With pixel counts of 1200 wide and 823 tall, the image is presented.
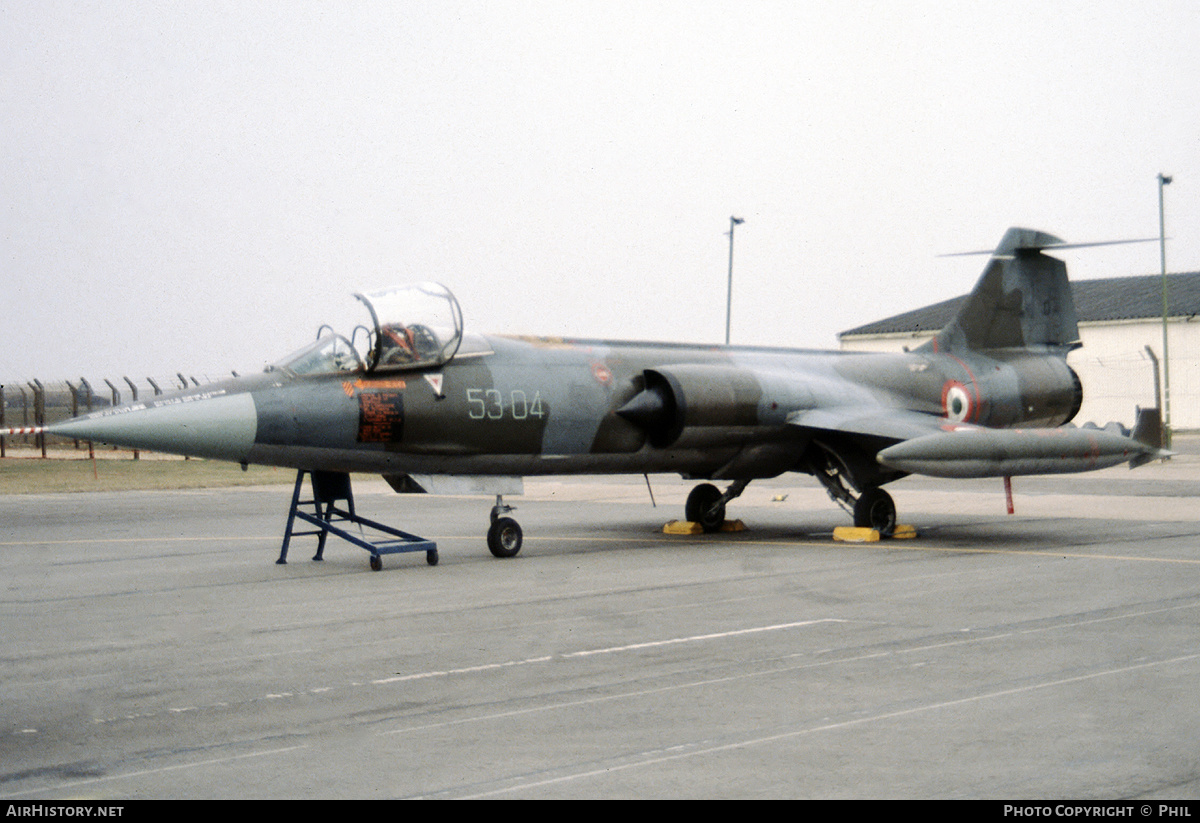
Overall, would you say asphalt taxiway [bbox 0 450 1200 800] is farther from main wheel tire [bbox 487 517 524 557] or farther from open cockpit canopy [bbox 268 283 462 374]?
open cockpit canopy [bbox 268 283 462 374]

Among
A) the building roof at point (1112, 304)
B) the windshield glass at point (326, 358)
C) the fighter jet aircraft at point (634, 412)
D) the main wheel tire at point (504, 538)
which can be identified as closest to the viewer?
the fighter jet aircraft at point (634, 412)

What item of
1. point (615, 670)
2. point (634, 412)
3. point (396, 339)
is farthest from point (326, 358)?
point (615, 670)

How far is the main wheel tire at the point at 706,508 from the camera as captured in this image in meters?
17.8

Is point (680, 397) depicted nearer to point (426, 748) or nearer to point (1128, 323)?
point (426, 748)

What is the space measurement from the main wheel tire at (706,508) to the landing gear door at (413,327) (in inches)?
199

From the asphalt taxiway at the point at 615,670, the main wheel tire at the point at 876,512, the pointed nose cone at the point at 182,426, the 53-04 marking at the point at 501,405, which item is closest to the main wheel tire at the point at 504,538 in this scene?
the asphalt taxiway at the point at 615,670

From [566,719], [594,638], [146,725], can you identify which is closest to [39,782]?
[146,725]

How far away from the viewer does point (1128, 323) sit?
60.3 metres

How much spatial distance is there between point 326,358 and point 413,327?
3.50ft

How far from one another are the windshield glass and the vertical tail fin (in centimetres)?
1006

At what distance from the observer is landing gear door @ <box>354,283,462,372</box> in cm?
1380

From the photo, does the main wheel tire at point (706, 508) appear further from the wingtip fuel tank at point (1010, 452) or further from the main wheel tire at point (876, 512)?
the wingtip fuel tank at point (1010, 452)

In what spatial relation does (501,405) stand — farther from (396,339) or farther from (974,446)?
(974,446)

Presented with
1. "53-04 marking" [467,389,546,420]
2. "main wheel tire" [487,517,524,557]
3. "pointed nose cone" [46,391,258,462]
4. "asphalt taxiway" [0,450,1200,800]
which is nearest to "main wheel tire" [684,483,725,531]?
"asphalt taxiway" [0,450,1200,800]
